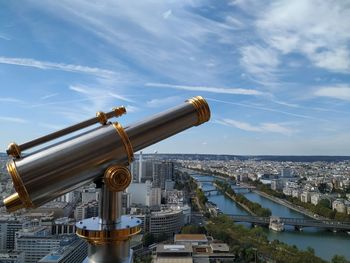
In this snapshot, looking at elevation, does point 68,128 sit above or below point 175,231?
above

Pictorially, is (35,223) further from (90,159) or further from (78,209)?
(90,159)

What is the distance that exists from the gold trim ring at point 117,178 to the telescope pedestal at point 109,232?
12 mm

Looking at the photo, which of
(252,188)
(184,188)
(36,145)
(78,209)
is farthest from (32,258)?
(252,188)

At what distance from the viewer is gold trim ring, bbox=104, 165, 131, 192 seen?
610 mm

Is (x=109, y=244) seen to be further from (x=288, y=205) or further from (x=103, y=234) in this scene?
(x=288, y=205)

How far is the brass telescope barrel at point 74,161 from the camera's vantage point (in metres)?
0.59

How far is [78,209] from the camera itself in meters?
11.8

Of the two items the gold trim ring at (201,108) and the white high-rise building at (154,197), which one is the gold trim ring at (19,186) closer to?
the gold trim ring at (201,108)

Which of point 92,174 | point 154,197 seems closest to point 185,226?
point 154,197

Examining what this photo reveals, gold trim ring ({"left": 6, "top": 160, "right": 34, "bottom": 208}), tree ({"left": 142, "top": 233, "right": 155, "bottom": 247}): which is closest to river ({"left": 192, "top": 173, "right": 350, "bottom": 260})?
tree ({"left": 142, "top": 233, "right": 155, "bottom": 247})

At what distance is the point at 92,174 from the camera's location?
0.63 m

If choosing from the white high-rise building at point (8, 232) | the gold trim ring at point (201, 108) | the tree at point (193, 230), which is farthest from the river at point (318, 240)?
the gold trim ring at point (201, 108)

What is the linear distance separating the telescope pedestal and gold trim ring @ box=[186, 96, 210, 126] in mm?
245

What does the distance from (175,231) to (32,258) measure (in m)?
4.36
